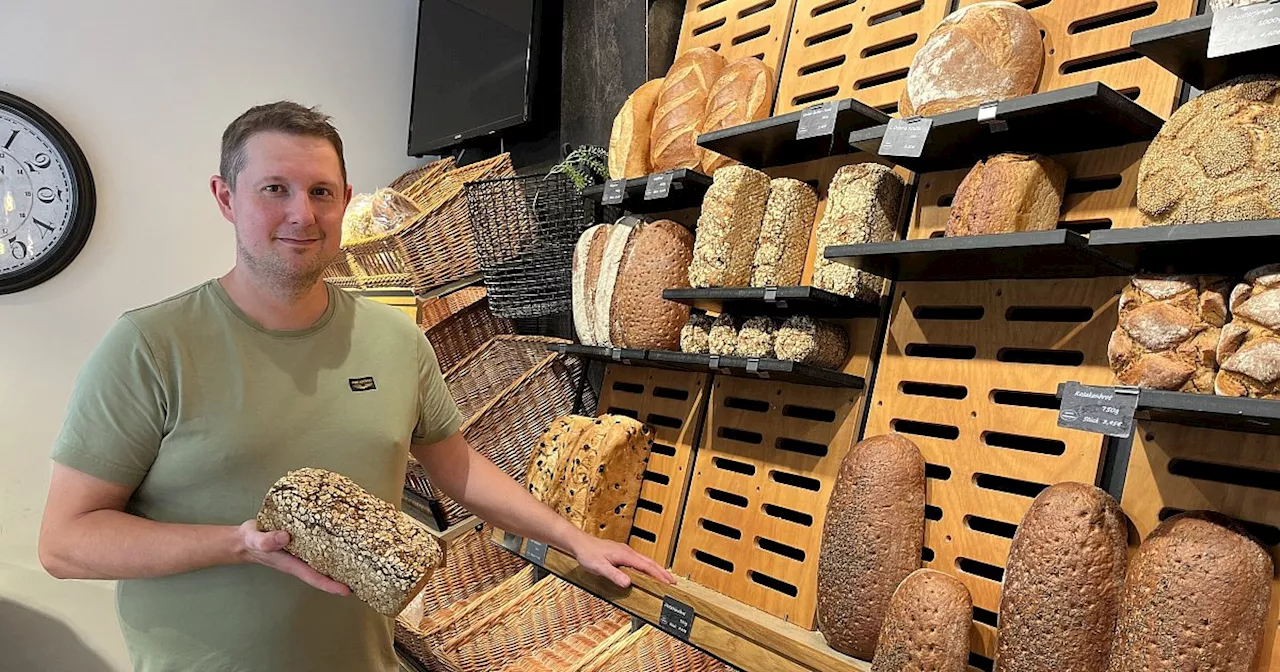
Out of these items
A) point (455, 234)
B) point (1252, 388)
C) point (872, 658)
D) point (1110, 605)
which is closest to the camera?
point (1252, 388)

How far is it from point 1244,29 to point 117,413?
1.86 metres

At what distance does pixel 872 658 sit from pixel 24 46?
4227 millimetres

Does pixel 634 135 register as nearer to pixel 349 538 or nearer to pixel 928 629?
pixel 349 538

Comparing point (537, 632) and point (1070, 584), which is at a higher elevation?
point (1070, 584)

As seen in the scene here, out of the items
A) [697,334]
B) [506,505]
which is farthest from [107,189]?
[697,334]

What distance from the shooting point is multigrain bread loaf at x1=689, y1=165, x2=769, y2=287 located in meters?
2.11

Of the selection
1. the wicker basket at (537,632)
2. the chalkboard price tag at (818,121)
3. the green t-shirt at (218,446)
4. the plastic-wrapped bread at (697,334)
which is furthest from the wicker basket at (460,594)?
the chalkboard price tag at (818,121)

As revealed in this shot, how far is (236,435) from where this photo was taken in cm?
172

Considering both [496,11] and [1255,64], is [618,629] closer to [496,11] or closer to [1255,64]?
[1255,64]

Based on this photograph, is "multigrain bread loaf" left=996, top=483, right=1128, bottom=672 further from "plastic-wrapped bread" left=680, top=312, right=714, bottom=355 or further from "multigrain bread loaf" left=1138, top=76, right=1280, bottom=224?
"plastic-wrapped bread" left=680, top=312, right=714, bottom=355

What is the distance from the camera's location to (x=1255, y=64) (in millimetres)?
1274

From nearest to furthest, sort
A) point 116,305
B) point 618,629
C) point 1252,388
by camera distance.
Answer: point 1252,388, point 618,629, point 116,305

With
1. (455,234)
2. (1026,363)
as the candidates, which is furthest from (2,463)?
(1026,363)

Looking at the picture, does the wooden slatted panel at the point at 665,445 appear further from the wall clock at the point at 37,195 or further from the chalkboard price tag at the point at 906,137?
the wall clock at the point at 37,195
